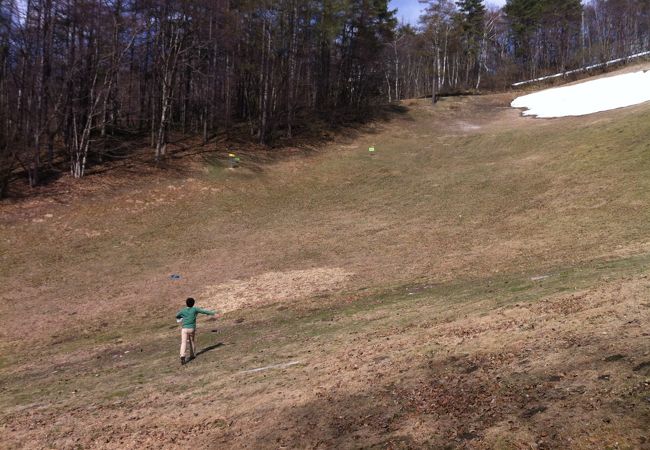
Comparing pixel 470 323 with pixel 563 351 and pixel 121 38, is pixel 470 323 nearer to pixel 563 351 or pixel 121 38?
pixel 563 351

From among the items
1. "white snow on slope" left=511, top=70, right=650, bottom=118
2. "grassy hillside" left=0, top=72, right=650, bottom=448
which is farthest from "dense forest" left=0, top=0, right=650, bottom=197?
"white snow on slope" left=511, top=70, right=650, bottom=118

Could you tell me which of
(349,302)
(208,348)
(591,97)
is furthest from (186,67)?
(591,97)

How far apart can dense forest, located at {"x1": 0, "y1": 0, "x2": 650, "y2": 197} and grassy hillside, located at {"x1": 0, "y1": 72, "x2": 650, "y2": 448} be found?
5.65 metres

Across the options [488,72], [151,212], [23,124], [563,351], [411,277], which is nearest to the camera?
[563,351]

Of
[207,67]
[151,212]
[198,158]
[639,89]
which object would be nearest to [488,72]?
[639,89]

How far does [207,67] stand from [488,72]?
5457 centimetres

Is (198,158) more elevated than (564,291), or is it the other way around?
(198,158)

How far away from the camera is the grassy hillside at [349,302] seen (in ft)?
20.9

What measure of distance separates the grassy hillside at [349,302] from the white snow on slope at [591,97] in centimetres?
641

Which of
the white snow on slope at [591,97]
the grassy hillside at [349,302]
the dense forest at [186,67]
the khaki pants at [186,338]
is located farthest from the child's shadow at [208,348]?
the white snow on slope at [591,97]

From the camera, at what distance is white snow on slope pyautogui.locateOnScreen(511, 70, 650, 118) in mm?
41094

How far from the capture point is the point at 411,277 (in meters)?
16.8

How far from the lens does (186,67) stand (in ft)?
128

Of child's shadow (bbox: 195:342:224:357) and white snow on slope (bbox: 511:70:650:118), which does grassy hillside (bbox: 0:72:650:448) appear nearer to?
child's shadow (bbox: 195:342:224:357)
